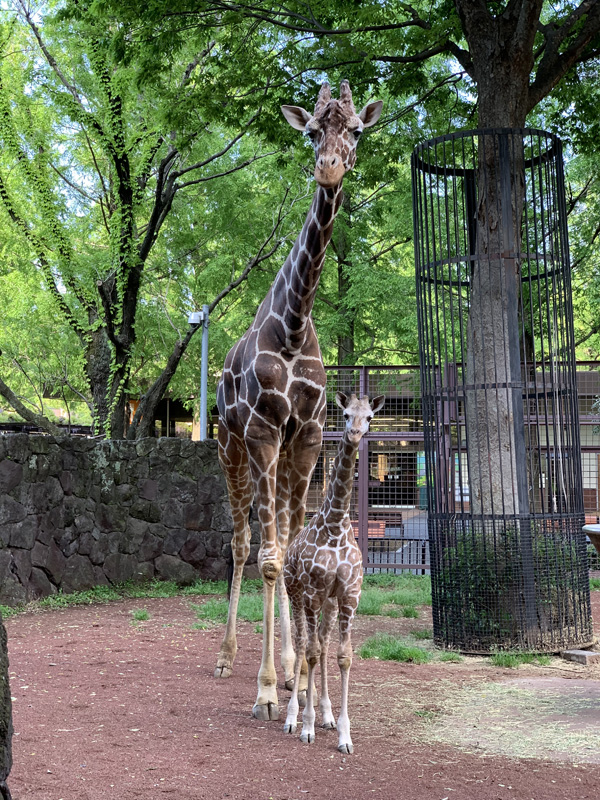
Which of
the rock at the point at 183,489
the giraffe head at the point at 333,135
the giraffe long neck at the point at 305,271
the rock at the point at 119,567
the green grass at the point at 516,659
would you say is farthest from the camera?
the rock at the point at 183,489

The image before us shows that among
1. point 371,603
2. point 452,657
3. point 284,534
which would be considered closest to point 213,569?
point 371,603

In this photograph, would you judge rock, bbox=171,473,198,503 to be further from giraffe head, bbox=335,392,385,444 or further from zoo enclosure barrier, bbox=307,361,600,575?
giraffe head, bbox=335,392,385,444

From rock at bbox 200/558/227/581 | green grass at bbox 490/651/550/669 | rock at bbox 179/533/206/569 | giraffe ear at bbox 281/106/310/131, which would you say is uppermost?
giraffe ear at bbox 281/106/310/131

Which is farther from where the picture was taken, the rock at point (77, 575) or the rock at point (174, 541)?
the rock at point (174, 541)

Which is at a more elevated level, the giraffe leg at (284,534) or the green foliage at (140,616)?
the giraffe leg at (284,534)

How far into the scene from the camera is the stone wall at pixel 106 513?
10.1m

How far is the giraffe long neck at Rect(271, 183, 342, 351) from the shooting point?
17.9 ft

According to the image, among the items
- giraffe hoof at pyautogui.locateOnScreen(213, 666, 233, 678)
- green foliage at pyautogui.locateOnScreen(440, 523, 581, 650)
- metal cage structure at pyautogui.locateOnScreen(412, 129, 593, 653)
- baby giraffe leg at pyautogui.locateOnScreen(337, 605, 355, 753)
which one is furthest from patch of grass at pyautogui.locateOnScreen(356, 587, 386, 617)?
baby giraffe leg at pyautogui.locateOnScreen(337, 605, 355, 753)

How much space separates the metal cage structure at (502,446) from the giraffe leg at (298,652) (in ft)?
10.5

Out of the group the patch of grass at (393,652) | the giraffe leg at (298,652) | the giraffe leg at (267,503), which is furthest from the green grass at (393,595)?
the giraffe leg at (298,652)

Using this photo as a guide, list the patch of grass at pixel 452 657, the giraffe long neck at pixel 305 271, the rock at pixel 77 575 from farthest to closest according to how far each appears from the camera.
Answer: the rock at pixel 77 575
the patch of grass at pixel 452 657
the giraffe long neck at pixel 305 271

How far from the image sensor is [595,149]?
13.1 metres

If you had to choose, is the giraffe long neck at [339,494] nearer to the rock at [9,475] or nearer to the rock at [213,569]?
the rock at [9,475]

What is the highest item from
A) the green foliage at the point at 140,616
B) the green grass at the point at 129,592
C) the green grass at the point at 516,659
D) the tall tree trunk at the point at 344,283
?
the tall tree trunk at the point at 344,283
